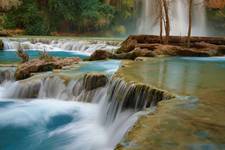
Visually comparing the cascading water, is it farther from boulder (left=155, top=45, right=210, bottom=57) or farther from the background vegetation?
the background vegetation

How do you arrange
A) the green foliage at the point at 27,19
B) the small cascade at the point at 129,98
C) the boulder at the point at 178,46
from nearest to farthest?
the small cascade at the point at 129,98 → the boulder at the point at 178,46 → the green foliage at the point at 27,19

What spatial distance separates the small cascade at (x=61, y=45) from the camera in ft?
73.7

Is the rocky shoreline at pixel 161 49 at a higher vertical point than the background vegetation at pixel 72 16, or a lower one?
lower

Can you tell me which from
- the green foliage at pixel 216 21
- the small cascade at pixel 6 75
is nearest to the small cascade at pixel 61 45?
the small cascade at pixel 6 75

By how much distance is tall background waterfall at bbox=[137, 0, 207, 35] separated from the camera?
39531 millimetres

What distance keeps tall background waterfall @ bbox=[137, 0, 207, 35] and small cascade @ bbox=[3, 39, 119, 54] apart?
51.5 feet

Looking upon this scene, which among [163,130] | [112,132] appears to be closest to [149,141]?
[163,130]

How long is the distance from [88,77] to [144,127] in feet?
17.0

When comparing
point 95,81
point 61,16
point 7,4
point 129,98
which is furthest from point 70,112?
point 61,16

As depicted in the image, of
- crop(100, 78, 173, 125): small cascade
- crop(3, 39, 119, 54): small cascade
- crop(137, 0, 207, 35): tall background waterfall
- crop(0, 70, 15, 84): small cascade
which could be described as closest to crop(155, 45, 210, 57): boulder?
crop(3, 39, 119, 54): small cascade

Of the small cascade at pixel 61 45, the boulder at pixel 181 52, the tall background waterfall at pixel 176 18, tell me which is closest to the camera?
the boulder at pixel 181 52

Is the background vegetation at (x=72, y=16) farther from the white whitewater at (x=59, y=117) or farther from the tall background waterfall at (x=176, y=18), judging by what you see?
the white whitewater at (x=59, y=117)

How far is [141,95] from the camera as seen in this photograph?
682 centimetres

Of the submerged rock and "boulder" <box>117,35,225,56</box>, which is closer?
the submerged rock
